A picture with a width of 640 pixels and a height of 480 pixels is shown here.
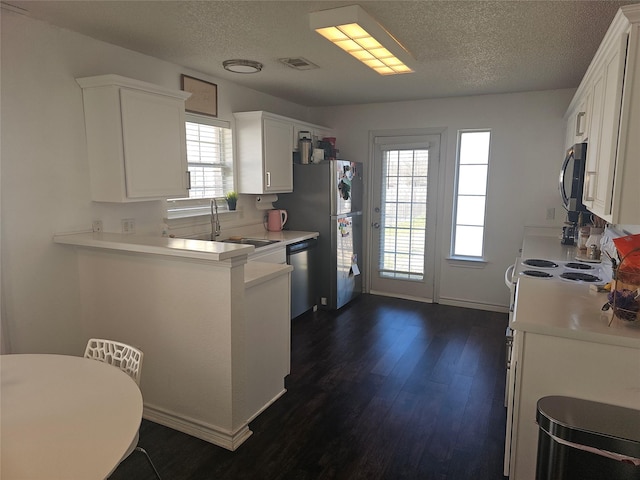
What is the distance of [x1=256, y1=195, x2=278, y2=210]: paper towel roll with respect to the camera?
461 centimetres

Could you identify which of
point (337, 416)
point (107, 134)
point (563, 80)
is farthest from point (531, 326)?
point (563, 80)

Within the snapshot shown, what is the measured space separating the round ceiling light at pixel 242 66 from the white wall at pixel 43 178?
77 cm

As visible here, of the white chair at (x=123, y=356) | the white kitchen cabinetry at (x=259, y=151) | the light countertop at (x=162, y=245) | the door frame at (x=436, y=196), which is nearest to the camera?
the white chair at (x=123, y=356)

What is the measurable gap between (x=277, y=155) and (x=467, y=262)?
8.11ft

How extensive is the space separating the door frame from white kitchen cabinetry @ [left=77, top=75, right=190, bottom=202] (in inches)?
110

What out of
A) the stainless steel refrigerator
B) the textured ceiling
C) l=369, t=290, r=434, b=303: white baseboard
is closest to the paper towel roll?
the stainless steel refrigerator

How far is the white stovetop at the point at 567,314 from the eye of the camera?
5.30 feet

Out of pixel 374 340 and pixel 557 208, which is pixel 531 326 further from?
pixel 557 208

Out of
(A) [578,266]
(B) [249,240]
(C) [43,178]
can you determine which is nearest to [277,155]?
(B) [249,240]

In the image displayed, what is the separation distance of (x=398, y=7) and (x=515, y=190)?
9.77ft

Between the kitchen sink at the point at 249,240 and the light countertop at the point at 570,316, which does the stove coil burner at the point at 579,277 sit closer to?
the light countertop at the point at 570,316

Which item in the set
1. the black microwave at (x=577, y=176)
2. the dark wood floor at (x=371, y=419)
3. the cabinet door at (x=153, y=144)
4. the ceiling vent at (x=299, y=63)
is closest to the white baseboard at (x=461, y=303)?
the dark wood floor at (x=371, y=419)

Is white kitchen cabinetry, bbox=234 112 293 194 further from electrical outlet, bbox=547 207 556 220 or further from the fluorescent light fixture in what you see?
electrical outlet, bbox=547 207 556 220

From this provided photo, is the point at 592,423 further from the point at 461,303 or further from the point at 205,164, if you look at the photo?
the point at 461,303
